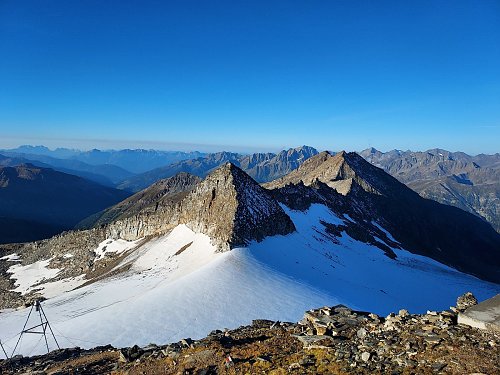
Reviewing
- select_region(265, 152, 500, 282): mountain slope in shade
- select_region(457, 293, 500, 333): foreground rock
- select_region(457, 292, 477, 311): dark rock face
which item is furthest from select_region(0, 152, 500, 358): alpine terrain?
A: select_region(457, 293, 500, 333): foreground rock

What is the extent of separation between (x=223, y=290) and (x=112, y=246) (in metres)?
58.1

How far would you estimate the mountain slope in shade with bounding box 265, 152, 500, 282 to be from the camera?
106 metres

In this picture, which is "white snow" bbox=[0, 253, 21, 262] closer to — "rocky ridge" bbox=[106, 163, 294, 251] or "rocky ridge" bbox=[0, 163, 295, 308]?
"rocky ridge" bbox=[0, 163, 295, 308]

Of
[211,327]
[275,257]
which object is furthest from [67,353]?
[275,257]

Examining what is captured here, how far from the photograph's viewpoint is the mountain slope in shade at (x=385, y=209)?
349 feet

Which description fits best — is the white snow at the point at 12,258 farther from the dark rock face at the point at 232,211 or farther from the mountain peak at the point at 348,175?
the mountain peak at the point at 348,175

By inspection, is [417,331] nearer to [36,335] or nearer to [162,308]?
[162,308]

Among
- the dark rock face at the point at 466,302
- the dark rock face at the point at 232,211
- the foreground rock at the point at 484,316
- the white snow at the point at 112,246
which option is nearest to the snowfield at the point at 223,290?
the dark rock face at the point at 232,211

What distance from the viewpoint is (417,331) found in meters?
15.4

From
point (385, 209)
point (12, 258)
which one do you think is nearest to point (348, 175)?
point (385, 209)

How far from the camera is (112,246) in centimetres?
8738

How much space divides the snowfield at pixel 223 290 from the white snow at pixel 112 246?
10.2m

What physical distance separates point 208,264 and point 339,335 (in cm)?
3061

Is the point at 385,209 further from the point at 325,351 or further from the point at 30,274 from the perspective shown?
the point at 325,351
